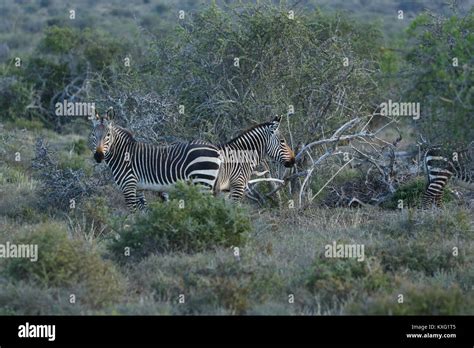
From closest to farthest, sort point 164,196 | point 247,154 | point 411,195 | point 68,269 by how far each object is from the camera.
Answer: point 68,269, point 247,154, point 164,196, point 411,195

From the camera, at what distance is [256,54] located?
42.5 feet

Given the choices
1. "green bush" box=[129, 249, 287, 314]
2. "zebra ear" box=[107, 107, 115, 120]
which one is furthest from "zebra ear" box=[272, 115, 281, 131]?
"green bush" box=[129, 249, 287, 314]

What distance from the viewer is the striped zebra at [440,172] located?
12.4 metres

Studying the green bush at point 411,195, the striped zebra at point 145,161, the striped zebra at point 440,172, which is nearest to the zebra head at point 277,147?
the striped zebra at point 145,161

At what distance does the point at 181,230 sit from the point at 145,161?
8.77 ft

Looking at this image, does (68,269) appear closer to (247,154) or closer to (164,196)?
(164,196)

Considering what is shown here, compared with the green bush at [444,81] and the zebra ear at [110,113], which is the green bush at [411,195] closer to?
the green bush at [444,81]

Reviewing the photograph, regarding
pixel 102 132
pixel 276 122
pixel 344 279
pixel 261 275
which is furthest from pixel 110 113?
pixel 344 279

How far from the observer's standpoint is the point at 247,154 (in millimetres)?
11727

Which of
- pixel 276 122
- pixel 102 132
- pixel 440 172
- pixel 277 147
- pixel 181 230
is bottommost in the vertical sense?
pixel 181 230

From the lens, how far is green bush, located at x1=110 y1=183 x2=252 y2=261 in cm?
923

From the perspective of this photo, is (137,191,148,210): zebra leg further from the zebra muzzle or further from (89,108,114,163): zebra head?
the zebra muzzle

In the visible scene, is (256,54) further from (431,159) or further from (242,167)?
(431,159)

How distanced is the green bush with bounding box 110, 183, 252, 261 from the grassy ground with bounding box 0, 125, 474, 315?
0.09m
